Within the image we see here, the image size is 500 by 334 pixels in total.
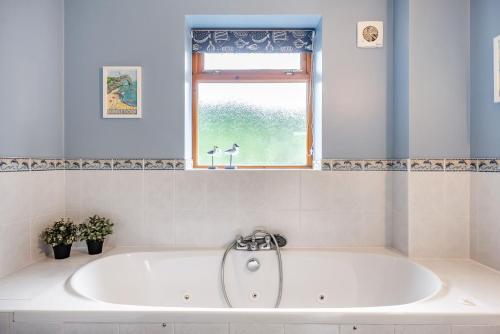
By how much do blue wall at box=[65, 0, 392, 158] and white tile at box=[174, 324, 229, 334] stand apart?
1.12m

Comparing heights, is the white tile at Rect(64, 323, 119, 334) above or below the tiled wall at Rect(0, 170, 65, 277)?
below

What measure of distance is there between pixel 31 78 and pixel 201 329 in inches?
63.7

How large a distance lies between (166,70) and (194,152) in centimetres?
61

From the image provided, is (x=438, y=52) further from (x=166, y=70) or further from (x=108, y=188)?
(x=108, y=188)

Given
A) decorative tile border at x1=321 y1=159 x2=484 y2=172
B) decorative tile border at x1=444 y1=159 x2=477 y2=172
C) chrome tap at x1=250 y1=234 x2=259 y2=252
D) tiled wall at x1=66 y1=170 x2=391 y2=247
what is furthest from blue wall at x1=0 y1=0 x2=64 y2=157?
decorative tile border at x1=444 y1=159 x2=477 y2=172

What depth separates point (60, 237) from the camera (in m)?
1.76

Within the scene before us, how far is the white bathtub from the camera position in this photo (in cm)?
179

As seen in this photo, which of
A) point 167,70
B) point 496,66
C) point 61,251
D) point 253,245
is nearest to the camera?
point 496,66

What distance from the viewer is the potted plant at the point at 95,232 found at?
1.84 metres

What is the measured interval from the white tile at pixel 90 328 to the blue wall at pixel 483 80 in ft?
6.42

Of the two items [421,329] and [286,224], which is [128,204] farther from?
[421,329]

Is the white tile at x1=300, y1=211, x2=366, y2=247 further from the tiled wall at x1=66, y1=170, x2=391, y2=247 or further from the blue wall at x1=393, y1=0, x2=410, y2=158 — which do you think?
the blue wall at x1=393, y1=0, x2=410, y2=158

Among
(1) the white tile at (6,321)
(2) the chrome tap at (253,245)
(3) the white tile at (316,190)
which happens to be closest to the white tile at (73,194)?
(1) the white tile at (6,321)

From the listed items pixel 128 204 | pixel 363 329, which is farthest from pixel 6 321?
pixel 363 329
